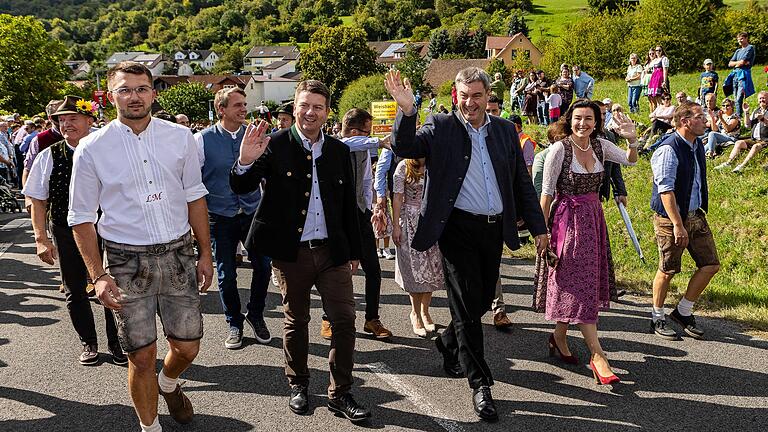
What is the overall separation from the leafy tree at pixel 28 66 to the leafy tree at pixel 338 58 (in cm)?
3368

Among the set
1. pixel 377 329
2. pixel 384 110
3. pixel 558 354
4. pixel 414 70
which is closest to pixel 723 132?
pixel 384 110

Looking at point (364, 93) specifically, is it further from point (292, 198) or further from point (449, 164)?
point (292, 198)

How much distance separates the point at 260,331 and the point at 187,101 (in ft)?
298

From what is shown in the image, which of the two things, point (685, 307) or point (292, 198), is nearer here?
point (292, 198)

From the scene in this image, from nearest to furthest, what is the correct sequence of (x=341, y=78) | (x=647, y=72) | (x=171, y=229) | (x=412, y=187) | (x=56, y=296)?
(x=171, y=229) → (x=412, y=187) → (x=56, y=296) → (x=647, y=72) → (x=341, y=78)

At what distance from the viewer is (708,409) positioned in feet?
14.6

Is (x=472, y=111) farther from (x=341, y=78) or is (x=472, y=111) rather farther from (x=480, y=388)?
(x=341, y=78)

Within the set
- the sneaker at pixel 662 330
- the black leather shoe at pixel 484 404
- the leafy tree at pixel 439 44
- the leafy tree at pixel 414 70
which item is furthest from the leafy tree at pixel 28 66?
the leafy tree at pixel 439 44

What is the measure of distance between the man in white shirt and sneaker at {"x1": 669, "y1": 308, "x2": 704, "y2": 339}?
438 centimetres

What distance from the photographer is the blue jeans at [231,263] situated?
19.4ft

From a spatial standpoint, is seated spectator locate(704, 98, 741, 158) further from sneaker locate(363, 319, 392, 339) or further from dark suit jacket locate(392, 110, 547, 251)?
dark suit jacket locate(392, 110, 547, 251)

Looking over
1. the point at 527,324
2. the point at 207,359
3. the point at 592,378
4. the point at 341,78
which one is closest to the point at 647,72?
the point at 527,324

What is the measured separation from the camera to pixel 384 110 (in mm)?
11766

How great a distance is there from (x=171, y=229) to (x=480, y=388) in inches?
90.1
